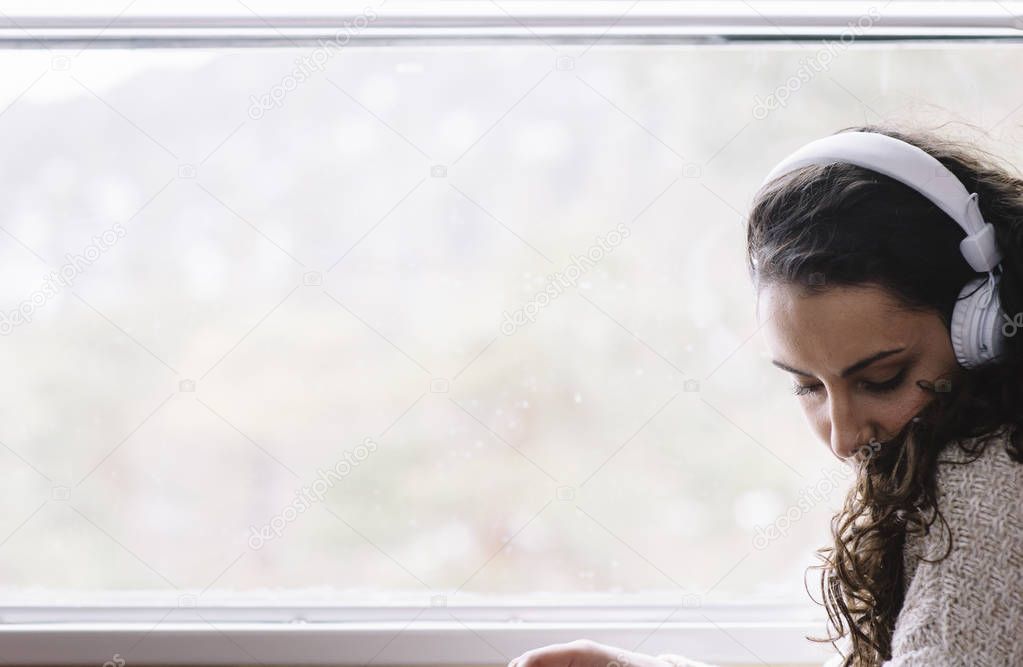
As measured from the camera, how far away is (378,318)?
132 centimetres

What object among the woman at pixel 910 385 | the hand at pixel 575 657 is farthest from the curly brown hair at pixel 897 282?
the hand at pixel 575 657

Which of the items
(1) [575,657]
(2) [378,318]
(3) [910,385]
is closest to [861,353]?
(3) [910,385]

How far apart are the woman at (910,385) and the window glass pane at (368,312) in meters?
0.43

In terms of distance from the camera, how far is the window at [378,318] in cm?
131

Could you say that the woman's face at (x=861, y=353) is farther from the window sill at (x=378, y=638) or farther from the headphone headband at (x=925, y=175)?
the window sill at (x=378, y=638)

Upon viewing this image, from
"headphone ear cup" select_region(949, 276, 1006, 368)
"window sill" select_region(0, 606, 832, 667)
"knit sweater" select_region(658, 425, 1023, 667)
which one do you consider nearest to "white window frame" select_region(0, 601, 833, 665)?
"window sill" select_region(0, 606, 832, 667)

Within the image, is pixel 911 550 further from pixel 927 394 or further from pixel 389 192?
pixel 389 192

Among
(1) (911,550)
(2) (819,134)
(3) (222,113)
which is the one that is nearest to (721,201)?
(2) (819,134)

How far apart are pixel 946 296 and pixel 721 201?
1.76ft

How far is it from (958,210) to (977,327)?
122mm

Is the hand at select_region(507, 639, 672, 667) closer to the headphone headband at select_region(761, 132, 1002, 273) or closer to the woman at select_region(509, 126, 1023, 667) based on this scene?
the woman at select_region(509, 126, 1023, 667)

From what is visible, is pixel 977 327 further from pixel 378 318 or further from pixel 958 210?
pixel 378 318

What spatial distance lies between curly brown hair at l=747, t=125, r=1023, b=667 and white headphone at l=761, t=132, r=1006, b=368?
1 cm

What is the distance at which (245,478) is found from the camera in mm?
1310
